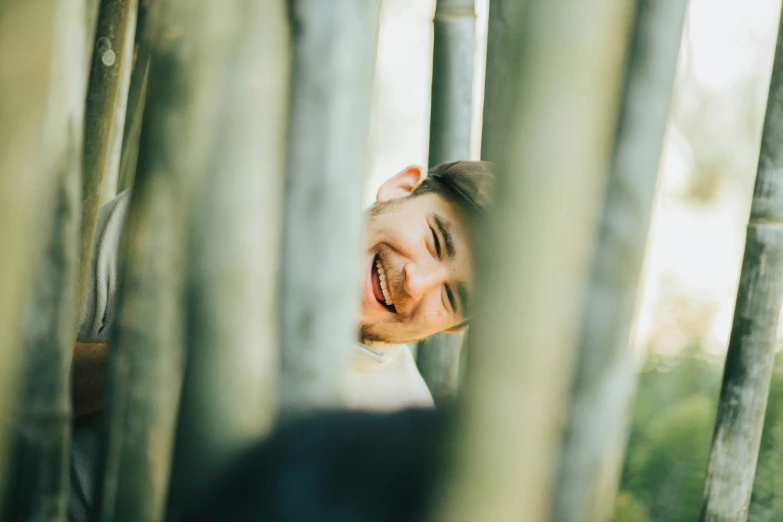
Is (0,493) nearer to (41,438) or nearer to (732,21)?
(41,438)

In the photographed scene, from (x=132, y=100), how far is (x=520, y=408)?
0.53 meters

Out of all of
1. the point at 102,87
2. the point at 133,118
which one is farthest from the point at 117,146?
the point at 102,87

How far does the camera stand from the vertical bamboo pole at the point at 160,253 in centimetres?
19

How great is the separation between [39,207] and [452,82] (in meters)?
0.42

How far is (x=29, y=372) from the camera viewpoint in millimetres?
208

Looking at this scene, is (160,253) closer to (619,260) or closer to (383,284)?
(619,260)

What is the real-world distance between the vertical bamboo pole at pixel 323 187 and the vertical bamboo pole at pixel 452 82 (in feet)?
1.19

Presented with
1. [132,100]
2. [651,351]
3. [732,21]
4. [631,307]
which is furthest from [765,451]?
[631,307]

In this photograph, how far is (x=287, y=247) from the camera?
194 mm

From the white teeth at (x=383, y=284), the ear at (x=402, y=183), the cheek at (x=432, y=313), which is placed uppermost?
the ear at (x=402, y=183)

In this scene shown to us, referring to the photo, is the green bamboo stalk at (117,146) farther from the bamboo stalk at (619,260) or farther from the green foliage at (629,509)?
the green foliage at (629,509)

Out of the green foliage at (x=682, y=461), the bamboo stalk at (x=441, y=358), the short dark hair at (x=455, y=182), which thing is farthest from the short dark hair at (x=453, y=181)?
the green foliage at (x=682, y=461)

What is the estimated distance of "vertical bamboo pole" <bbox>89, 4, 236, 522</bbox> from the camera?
7.5 inches

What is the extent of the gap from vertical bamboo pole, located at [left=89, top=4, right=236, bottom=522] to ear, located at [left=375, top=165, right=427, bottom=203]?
0.44 metres
